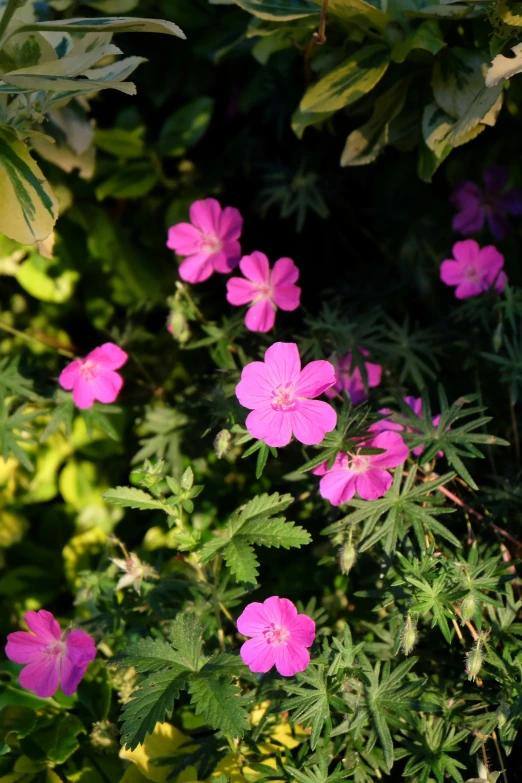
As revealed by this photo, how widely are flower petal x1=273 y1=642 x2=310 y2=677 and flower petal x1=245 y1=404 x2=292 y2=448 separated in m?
0.26

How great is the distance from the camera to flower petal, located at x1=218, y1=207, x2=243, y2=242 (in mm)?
1355

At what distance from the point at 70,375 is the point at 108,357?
7 cm

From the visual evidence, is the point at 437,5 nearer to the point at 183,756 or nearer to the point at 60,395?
the point at 60,395

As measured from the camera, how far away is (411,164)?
1.77m

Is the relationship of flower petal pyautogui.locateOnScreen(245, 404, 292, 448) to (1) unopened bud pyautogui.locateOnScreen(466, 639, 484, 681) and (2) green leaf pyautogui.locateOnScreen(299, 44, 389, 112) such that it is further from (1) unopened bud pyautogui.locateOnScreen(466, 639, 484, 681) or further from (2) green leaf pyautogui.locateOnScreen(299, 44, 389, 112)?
(2) green leaf pyautogui.locateOnScreen(299, 44, 389, 112)

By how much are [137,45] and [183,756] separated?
1.61 meters

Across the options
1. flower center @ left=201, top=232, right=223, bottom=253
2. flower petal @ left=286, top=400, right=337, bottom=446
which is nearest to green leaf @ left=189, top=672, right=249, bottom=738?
flower petal @ left=286, top=400, right=337, bottom=446

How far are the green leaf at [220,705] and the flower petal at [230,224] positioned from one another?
0.77 meters

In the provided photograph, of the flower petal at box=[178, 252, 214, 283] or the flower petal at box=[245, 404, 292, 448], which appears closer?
the flower petal at box=[245, 404, 292, 448]

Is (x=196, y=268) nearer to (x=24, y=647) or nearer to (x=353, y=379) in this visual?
(x=353, y=379)

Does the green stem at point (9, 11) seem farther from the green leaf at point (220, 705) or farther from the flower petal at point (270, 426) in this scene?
the green leaf at point (220, 705)

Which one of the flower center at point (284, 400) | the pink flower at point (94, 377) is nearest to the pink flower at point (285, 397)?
the flower center at point (284, 400)

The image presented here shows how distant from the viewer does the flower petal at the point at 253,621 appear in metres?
0.98

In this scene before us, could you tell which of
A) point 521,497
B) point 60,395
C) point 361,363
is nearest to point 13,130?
point 60,395
